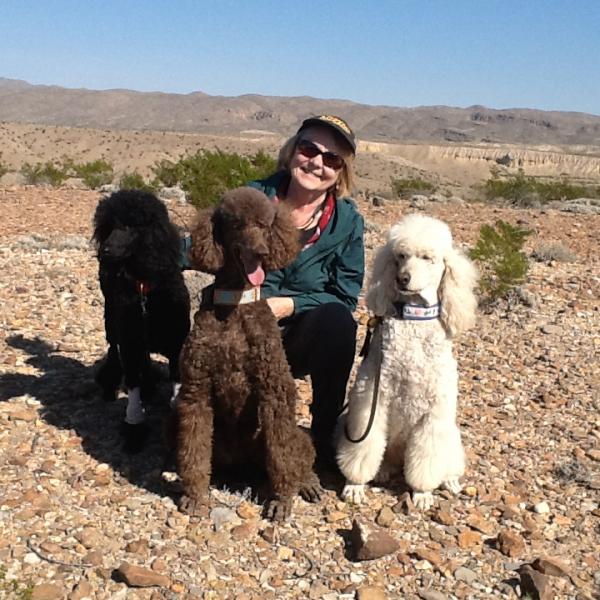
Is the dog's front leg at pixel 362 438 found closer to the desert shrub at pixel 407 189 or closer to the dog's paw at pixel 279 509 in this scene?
the dog's paw at pixel 279 509

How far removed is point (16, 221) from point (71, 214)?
2.89 feet

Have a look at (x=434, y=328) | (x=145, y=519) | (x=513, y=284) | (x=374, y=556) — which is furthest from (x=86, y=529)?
(x=513, y=284)

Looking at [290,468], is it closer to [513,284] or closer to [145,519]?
[145,519]

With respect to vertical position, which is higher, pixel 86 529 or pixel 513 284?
pixel 513 284

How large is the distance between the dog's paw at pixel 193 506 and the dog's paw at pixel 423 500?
1098mm

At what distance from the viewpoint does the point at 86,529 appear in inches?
128

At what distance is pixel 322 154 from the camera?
3.91 metres

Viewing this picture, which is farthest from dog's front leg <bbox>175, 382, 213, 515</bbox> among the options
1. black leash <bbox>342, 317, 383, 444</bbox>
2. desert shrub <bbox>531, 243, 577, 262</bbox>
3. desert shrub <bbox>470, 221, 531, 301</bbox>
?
desert shrub <bbox>531, 243, 577, 262</bbox>

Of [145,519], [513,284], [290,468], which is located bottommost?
[145,519]

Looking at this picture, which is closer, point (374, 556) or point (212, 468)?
point (374, 556)

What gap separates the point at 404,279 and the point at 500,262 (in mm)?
4484

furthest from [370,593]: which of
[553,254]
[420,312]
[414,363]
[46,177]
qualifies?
[46,177]

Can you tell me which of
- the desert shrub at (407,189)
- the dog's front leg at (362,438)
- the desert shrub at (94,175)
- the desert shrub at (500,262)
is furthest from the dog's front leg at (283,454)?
the desert shrub at (407,189)

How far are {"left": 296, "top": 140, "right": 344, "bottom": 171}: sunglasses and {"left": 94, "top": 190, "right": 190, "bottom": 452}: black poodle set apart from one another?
88 centimetres
